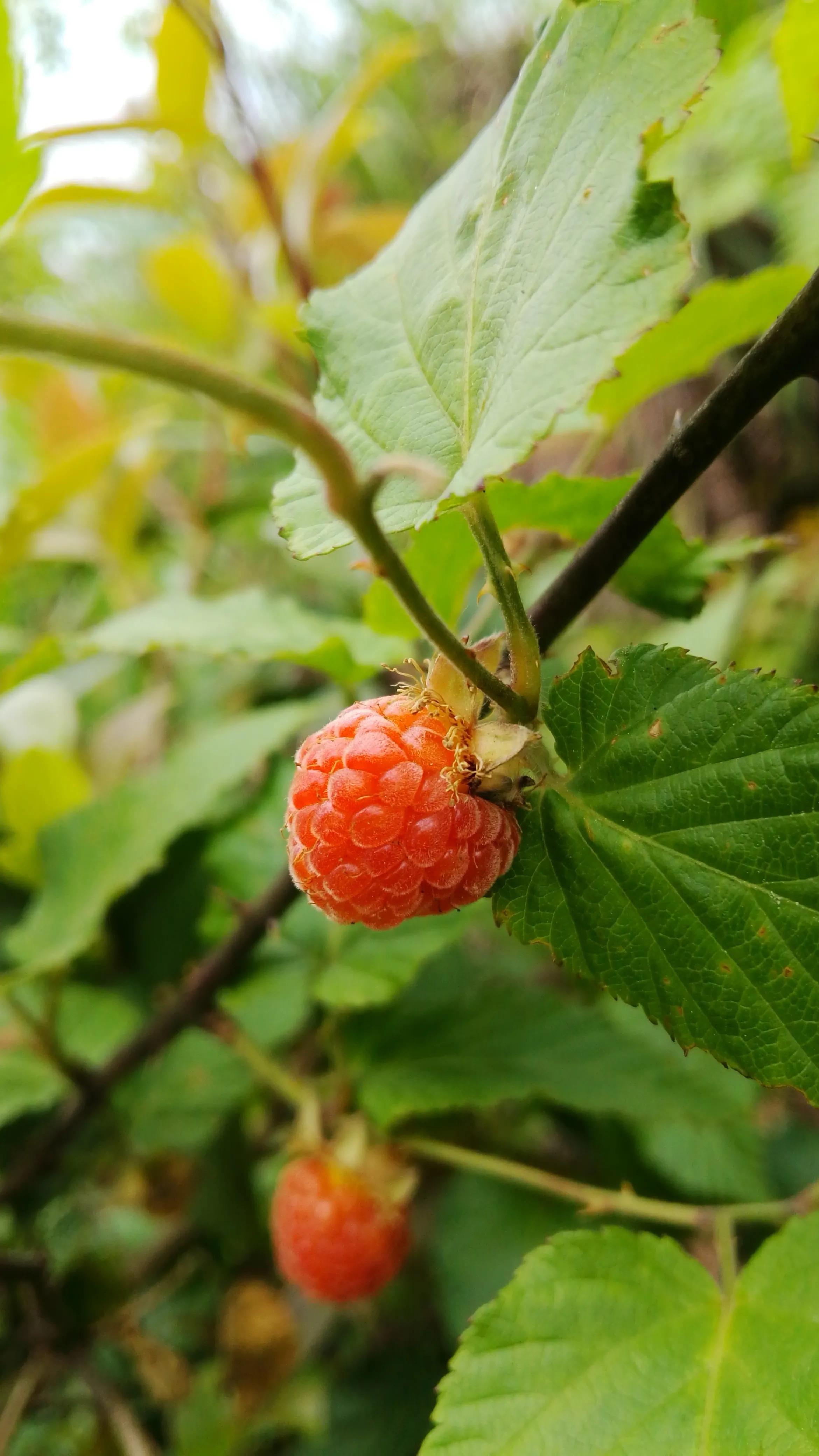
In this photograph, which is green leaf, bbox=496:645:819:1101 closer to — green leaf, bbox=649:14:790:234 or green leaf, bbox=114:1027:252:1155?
green leaf, bbox=114:1027:252:1155

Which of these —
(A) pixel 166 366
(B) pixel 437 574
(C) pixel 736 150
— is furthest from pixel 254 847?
(C) pixel 736 150

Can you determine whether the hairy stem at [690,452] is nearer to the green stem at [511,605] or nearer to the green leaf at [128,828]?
the green stem at [511,605]

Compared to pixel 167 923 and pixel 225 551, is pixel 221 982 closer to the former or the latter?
pixel 167 923

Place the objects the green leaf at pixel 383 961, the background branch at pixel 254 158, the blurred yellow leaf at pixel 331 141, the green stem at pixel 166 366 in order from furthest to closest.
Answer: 1. the blurred yellow leaf at pixel 331 141
2. the background branch at pixel 254 158
3. the green leaf at pixel 383 961
4. the green stem at pixel 166 366

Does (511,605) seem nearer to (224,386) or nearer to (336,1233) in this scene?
(224,386)

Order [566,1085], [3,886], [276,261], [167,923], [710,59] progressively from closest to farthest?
[710,59], [566,1085], [167,923], [3,886], [276,261]

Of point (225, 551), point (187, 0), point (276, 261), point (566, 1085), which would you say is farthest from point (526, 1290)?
point (225, 551)

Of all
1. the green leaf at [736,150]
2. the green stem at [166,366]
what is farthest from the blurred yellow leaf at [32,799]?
the green leaf at [736,150]
